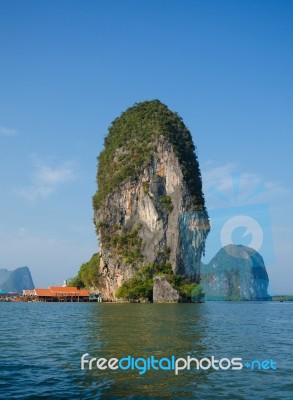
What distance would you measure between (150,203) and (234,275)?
77540mm

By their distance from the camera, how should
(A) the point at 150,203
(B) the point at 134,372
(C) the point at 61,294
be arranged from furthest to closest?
(C) the point at 61,294 → (A) the point at 150,203 → (B) the point at 134,372

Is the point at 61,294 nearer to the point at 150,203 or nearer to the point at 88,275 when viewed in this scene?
the point at 88,275

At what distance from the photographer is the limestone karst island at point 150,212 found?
278ft

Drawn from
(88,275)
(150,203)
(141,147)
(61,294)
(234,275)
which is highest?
(141,147)

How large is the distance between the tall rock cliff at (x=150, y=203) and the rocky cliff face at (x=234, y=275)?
51.4m

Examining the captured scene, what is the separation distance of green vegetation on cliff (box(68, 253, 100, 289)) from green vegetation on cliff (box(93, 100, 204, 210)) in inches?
659

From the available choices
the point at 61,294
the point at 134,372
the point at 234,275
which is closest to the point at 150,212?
the point at 61,294

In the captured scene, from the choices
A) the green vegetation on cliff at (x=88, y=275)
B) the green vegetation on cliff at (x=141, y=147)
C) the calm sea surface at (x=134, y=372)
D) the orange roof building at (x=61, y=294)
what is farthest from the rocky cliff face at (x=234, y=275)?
the calm sea surface at (x=134, y=372)

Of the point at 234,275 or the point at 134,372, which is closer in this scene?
the point at 134,372

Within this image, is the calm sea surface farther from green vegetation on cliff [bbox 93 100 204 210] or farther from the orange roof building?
the orange roof building

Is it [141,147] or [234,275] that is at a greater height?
[141,147]

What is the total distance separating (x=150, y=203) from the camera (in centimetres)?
8931

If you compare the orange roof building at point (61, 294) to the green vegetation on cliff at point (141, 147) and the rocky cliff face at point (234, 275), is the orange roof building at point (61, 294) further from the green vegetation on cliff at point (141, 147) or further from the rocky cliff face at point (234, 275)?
the rocky cliff face at point (234, 275)

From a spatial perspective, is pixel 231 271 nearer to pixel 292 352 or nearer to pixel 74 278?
pixel 74 278
